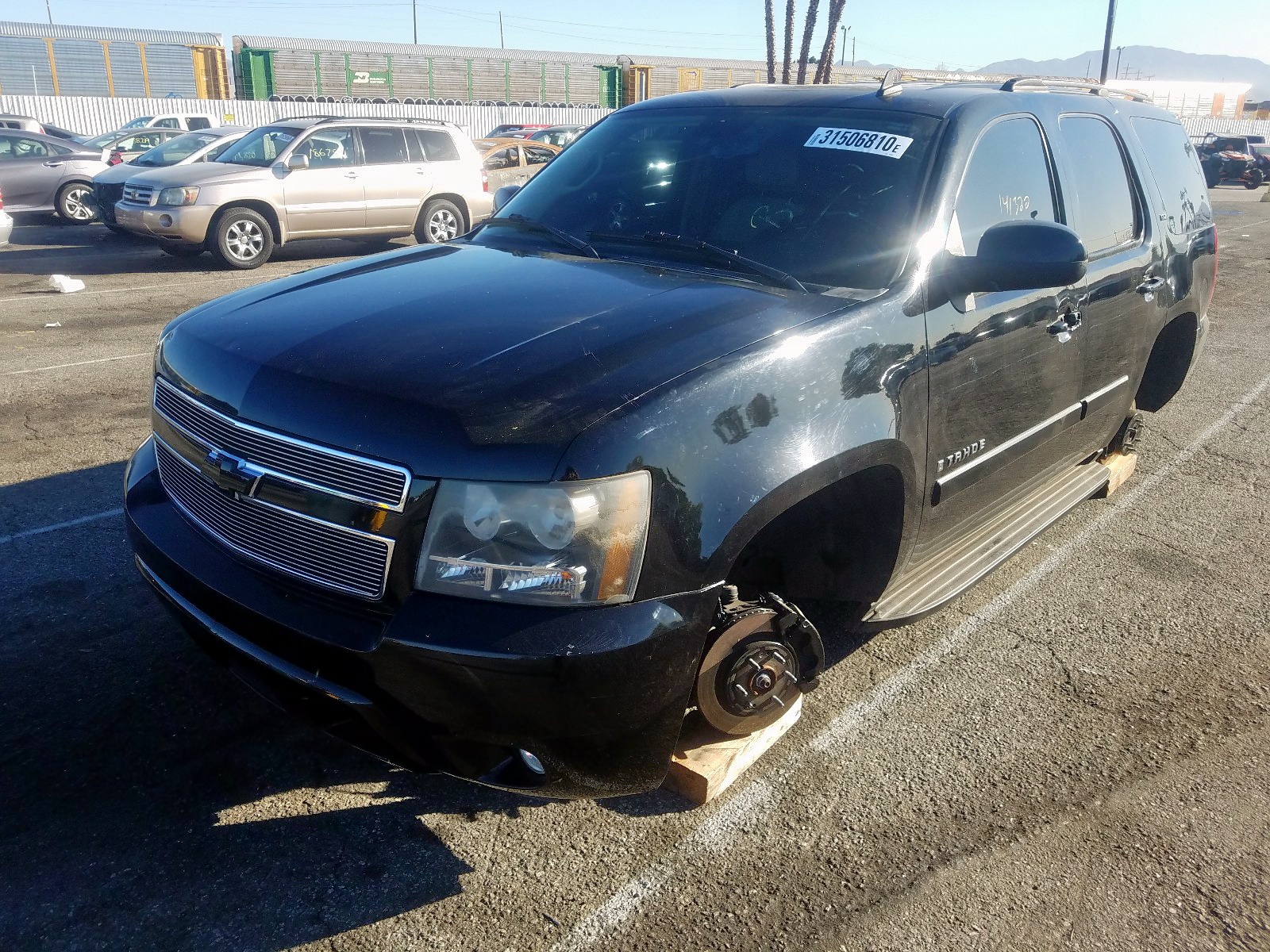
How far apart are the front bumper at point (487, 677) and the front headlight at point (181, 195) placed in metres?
11.4

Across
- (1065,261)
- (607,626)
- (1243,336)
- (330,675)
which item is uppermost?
(1065,261)

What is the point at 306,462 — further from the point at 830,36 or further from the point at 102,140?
the point at 102,140

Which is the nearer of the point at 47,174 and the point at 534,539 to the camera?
the point at 534,539

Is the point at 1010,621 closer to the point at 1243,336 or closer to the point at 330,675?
the point at 330,675

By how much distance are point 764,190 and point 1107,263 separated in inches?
63.8

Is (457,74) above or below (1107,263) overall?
above

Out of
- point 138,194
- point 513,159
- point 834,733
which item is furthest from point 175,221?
point 834,733

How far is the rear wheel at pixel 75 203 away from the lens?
16453 millimetres

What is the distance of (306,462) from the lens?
7.64 feet

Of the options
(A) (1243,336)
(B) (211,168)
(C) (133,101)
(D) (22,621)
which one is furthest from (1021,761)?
(C) (133,101)

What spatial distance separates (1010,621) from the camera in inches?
158

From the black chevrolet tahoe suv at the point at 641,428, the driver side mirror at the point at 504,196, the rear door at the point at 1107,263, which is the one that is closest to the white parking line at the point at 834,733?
the black chevrolet tahoe suv at the point at 641,428

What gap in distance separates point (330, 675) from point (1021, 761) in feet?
6.90

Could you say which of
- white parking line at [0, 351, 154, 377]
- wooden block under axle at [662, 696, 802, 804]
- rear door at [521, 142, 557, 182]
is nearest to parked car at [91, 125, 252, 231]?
rear door at [521, 142, 557, 182]
